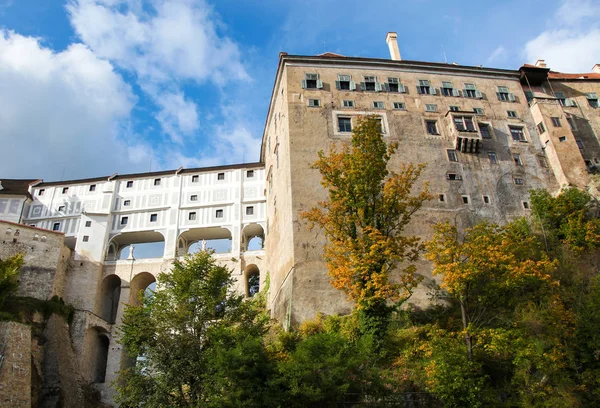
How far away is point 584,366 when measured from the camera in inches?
731

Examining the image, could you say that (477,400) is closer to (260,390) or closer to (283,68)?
(260,390)

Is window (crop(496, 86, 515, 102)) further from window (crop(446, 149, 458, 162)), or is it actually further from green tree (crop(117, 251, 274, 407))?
green tree (crop(117, 251, 274, 407))

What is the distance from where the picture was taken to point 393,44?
4175 centimetres

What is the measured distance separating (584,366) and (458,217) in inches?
555

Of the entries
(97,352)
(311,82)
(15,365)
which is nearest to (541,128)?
(311,82)

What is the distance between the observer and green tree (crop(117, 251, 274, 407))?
16.4m

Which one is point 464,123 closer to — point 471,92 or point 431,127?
point 431,127

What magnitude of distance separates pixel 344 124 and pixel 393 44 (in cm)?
1249

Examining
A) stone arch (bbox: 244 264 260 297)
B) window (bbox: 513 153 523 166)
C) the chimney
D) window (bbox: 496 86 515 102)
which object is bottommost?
stone arch (bbox: 244 264 260 297)

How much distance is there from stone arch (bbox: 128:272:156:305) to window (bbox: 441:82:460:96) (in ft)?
99.5

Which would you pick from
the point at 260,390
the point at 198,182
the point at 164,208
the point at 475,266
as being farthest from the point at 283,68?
the point at 260,390

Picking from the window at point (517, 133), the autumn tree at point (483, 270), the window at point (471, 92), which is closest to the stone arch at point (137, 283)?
the autumn tree at point (483, 270)

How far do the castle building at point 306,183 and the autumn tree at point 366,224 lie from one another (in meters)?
5.50

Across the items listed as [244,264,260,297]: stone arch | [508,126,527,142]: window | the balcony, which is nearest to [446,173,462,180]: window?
the balcony
